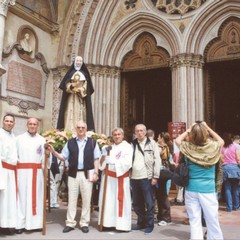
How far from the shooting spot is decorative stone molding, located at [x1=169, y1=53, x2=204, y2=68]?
37.7 feet

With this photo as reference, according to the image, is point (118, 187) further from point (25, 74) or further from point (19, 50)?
point (19, 50)

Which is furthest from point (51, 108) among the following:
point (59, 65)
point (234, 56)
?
point (234, 56)

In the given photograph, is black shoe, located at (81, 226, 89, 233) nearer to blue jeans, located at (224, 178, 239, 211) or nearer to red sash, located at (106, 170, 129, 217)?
red sash, located at (106, 170, 129, 217)

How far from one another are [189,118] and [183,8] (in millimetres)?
3917

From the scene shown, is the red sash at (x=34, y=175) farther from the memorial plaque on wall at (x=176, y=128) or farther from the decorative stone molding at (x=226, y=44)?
the decorative stone molding at (x=226, y=44)

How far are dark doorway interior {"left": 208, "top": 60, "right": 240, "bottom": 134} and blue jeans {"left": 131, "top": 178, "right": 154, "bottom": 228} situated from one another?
335 inches

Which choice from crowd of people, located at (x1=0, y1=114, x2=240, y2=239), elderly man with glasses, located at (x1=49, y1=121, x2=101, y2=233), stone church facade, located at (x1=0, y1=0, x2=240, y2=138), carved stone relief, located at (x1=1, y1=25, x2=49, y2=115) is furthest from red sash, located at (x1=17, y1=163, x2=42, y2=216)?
carved stone relief, located at (x1=1, y1=25, x2=49, y2=115)

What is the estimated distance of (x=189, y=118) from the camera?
1133 centimetres

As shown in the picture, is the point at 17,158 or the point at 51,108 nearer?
the point at 17,158

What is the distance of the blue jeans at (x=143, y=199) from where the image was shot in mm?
5301

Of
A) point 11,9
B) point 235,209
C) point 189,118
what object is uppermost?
point 11,9

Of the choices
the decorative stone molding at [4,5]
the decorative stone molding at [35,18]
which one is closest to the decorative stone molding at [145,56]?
the decorative stone molding at [35,18]

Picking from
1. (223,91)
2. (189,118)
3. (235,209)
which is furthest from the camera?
(223,91)

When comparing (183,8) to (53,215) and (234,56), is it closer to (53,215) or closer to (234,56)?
(234,56)
